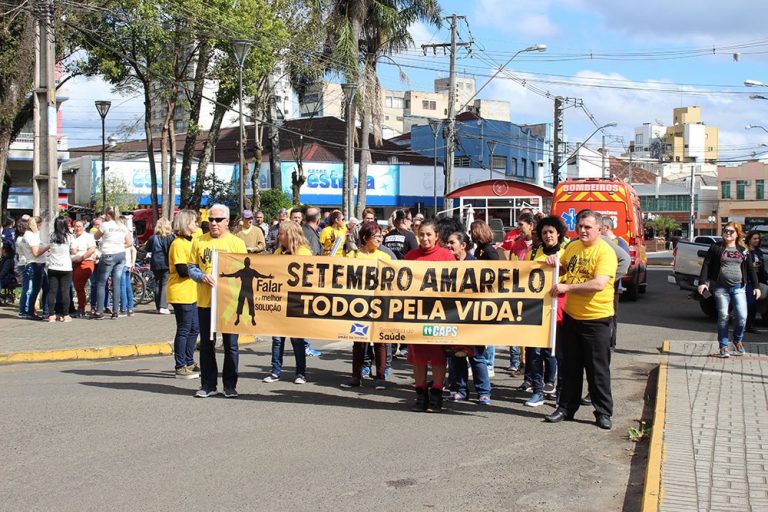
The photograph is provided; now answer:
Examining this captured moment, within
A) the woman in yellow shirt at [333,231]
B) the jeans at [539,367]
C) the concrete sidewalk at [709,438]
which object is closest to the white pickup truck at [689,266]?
the concrete sidewalk at [709,438]

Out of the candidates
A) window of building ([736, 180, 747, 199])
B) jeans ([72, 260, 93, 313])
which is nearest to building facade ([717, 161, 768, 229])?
window of building ([736, 180, 747, 199])

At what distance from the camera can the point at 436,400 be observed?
8.82 m

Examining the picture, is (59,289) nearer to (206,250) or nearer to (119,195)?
(206,250)

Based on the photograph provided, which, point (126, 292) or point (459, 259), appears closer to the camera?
point (459, 259)

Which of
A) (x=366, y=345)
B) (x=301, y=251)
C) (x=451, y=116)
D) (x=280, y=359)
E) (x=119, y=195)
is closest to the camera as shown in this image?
(x=301, y=251)

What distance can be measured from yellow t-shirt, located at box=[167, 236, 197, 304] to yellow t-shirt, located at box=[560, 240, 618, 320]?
4.20m

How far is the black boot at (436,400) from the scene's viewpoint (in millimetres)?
8820

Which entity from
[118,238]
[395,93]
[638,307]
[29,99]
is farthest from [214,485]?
[395,93]

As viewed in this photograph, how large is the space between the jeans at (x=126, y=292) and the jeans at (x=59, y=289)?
102cm

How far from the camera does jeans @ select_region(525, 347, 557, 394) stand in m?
9.20

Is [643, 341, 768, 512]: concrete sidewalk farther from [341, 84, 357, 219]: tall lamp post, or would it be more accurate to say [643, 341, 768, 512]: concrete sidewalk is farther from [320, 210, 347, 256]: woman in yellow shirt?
[341, 84, 357, 219]: tall lamp post

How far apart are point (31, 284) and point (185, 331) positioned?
6976 mm

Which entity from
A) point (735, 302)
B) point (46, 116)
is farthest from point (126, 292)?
point (735, 302)

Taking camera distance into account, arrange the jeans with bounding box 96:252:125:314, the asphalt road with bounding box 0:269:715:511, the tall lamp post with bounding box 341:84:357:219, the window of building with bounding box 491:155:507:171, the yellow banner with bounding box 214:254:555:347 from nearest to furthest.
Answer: the asphalt road with bounding box 0:269:715:511, the yellow banner with bounding box 214:254:555:347, the jeans with bounding box 96:252:125:314, the tall lamp post with bounding box 341:84:357:219, the window of building with bounding box 491:155:507:171
